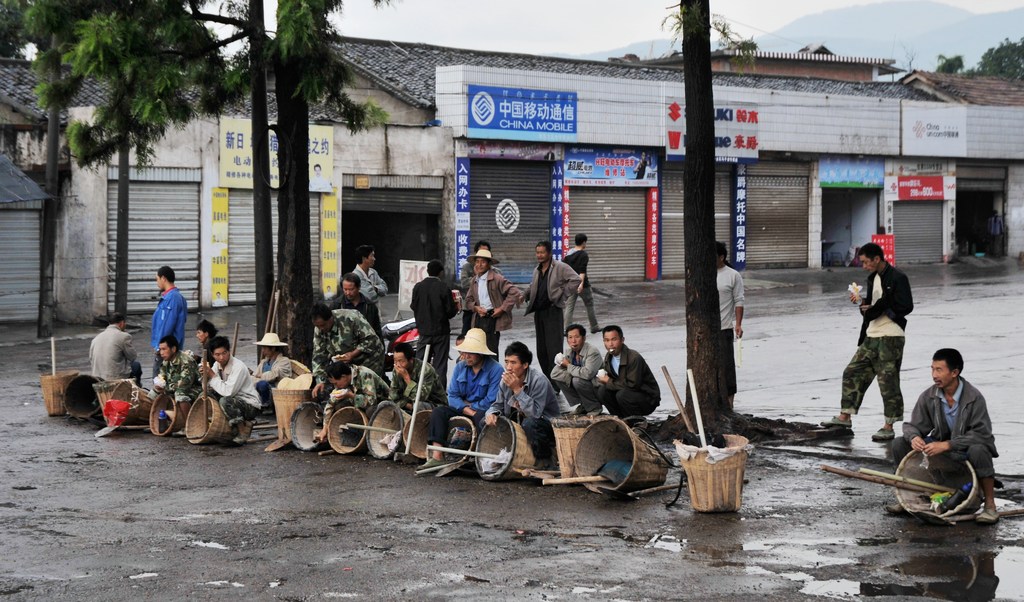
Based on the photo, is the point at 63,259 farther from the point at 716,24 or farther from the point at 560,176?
the point at 716,24

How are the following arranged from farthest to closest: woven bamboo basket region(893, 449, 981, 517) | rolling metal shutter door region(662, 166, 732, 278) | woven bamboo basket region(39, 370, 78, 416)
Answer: rolling metal shutter door region(662, 166, 732, 278) → woven bamboo basket region(39, 370, 78, 416) → woven bamboo basket region(893, 449, 981, 517)

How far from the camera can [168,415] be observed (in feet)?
43.0

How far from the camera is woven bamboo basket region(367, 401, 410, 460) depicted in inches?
449

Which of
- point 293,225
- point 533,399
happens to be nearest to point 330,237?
point 293,225

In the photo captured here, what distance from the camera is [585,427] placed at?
9898mm

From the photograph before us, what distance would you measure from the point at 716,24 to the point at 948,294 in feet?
60.3

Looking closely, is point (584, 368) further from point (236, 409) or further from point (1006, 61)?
point (1006, 61)

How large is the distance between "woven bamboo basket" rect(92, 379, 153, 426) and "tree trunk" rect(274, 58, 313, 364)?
180 centimetres

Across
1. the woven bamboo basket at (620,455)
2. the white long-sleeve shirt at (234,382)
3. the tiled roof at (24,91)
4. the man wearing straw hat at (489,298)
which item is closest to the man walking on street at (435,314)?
the man wearing straw hat at (489,298)

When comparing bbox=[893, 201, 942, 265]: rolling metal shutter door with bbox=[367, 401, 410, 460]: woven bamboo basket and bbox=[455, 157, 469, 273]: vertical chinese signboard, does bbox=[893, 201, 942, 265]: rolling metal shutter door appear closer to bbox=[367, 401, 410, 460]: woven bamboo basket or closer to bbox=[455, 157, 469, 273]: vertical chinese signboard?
bbox=[455, 157, 469, 273]: vertical chinese signboard

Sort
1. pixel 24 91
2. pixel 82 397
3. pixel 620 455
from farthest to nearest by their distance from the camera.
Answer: pixel 24 91
pixel 82 397
pixel 620 455

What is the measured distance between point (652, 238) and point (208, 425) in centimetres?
2276

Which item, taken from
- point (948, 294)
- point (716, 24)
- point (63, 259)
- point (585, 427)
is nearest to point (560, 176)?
point (948, 294)

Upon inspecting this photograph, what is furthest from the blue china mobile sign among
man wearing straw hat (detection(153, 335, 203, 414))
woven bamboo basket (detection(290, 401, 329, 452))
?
woven bamboo basket (detection(290, 401, 329, 452))
